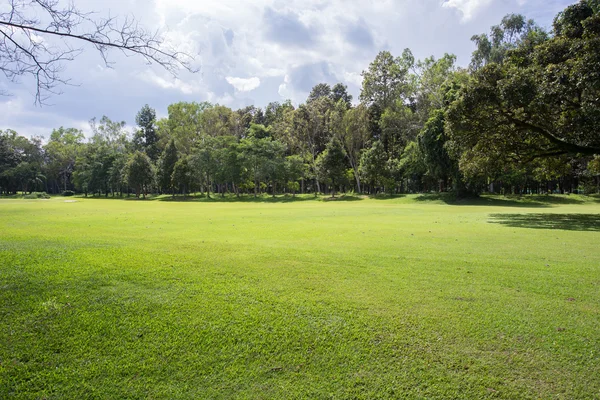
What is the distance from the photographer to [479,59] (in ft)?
190

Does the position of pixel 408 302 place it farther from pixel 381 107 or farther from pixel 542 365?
pixel 381 107

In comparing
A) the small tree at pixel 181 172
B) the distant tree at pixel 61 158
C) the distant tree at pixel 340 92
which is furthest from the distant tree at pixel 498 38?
the distant tree at pixel 61 158

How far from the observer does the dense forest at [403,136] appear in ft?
61.8

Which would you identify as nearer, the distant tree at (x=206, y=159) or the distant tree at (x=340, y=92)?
the distant tree at (x=206, y=159)

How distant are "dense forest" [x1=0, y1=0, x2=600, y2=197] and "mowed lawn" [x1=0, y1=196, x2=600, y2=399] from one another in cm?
1427

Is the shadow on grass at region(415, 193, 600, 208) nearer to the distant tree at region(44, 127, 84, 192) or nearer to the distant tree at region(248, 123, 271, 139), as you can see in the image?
the distant tree at region(248, 123, 271, 139)

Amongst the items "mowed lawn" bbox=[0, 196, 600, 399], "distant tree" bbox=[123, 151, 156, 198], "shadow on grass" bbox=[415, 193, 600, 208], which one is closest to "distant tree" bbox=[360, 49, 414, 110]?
"shadow on grass" bbox=[415, 193, 600, 208]

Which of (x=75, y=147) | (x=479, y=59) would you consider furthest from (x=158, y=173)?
(x=479, y=59)

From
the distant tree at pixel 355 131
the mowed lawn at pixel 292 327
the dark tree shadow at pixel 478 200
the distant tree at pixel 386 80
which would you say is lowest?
the mowed lawn at pixel 292 327

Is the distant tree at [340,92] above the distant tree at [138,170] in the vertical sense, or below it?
above

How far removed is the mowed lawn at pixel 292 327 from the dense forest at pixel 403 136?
14270 millimetres

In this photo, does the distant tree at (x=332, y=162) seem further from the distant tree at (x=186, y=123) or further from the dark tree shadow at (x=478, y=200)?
the distant tree at (x=186, y=123)

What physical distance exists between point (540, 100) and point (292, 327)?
19529 mm

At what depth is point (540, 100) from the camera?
17.7 m
